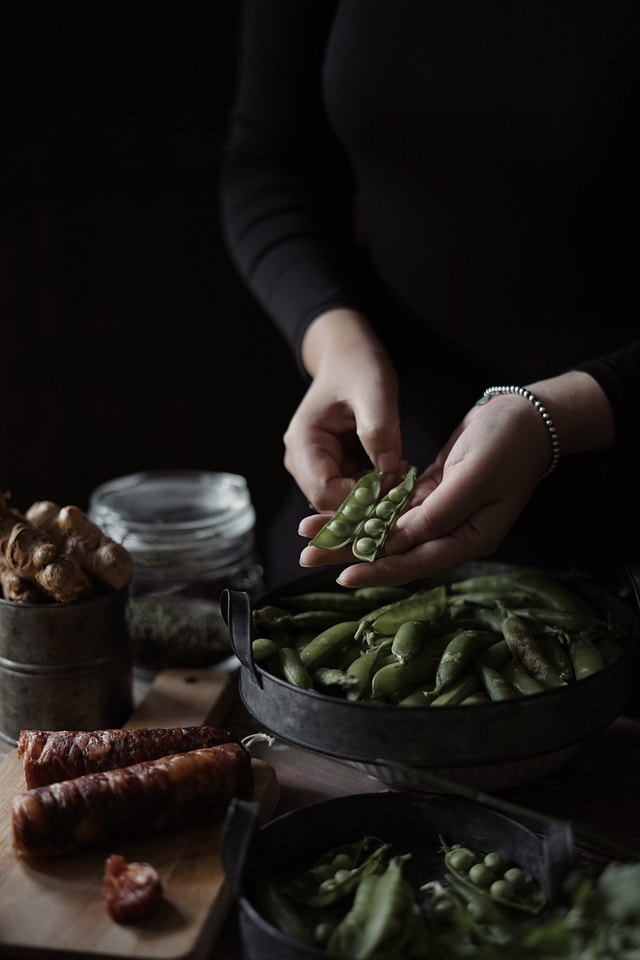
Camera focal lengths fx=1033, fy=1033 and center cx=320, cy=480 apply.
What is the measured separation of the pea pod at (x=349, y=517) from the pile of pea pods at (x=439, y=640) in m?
0.09

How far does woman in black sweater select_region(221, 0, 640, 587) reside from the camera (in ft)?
4.60

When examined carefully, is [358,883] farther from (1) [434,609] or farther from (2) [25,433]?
(2) [25,433]

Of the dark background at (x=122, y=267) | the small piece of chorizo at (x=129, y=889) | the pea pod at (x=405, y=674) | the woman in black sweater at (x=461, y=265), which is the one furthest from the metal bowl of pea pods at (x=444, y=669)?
the dark background at (x=122, y=267)

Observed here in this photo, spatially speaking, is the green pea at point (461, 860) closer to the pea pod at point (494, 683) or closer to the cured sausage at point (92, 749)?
the pea pod at point (494, 683)

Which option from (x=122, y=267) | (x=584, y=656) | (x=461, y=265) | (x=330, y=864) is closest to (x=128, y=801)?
(x=330, y=864)

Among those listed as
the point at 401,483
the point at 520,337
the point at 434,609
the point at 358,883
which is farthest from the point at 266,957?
the point at 520,337

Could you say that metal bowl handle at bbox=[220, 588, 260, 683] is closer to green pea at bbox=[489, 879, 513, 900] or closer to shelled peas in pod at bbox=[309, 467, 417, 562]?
shelled peas in pod at bbox=[309, 467, 417, 562]

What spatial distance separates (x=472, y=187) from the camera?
1.65m

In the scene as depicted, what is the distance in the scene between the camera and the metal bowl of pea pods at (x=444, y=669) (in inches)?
42.7

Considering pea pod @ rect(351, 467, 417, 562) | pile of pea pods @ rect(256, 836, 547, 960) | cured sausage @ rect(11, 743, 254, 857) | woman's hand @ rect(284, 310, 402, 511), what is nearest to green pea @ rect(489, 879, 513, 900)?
pile of pea pods @ rect(256, 836, 547, 960)

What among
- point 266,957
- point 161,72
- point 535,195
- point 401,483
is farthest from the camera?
point 161,72

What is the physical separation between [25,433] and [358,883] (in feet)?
9.15

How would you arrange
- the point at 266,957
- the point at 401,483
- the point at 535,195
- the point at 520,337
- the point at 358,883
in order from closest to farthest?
the point at 266,957 → the point at 358,883 → the point at 401,483 → the point at 535,195 → the point at 520,337

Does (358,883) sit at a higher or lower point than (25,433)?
higher
